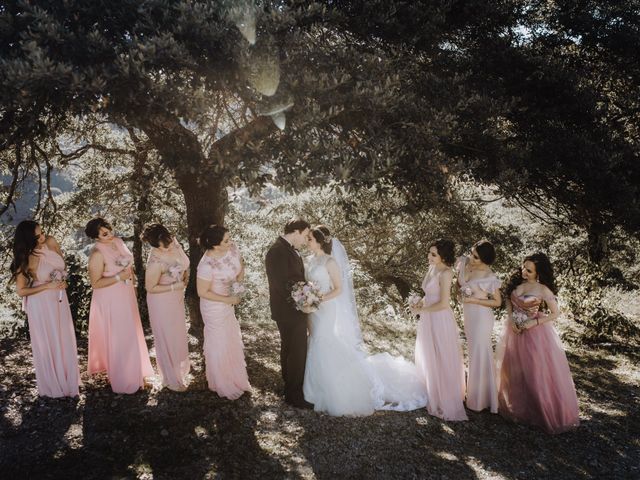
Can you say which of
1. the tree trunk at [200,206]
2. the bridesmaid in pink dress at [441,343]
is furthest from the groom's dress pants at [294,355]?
the tree trunk at [200,206]

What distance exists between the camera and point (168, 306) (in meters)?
7.01

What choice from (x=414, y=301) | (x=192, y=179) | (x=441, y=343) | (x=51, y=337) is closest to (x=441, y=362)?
(x=441, y=343)

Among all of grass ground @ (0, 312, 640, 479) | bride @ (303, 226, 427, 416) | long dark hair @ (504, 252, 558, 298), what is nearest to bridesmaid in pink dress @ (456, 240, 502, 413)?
grass ground @ (0, 312, 640, 479)

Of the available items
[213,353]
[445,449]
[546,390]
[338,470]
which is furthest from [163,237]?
[546,390]

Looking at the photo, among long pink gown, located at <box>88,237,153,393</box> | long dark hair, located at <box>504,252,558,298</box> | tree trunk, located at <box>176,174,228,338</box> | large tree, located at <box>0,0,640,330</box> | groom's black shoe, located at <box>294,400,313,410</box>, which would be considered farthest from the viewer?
tree trunk, located at <box>176,174,228,338</box>

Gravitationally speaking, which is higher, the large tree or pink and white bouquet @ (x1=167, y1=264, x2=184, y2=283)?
the large tree

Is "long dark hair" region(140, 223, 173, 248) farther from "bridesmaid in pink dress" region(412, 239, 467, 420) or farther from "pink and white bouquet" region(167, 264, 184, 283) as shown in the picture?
"bridesmaid in pink dress" region(412, 239, 467, 420)

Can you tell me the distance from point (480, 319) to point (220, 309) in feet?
12.4

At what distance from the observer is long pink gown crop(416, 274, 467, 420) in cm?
668

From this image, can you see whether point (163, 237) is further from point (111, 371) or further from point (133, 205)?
point (133, 205)

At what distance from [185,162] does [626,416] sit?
26.2 ft

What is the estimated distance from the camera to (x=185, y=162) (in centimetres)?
605

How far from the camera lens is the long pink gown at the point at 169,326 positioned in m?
6.96

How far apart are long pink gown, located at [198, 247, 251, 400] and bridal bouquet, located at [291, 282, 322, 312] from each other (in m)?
1.06
